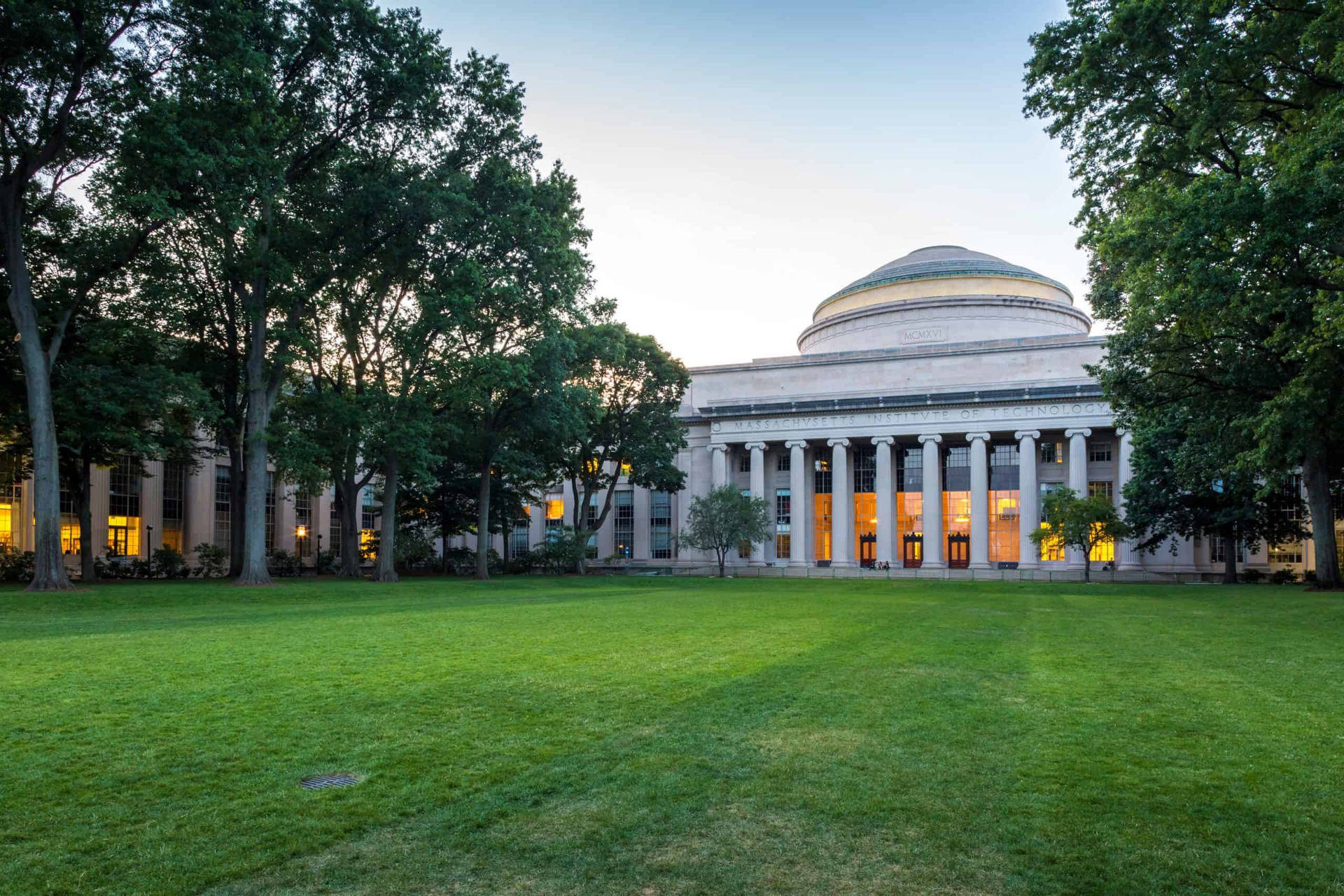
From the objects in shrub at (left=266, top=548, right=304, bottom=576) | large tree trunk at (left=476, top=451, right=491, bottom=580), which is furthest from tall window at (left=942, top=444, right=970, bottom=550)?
shrub at (left=266, top=548, right=304, bottom=576)

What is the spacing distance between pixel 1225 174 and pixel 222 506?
60.2m

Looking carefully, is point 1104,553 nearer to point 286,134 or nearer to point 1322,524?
point 1322,524

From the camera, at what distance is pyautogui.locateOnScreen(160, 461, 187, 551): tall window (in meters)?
55.6

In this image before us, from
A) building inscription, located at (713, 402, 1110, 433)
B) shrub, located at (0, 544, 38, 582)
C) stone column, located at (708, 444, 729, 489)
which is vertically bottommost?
shrub, located at (0, 544, 38, 582)

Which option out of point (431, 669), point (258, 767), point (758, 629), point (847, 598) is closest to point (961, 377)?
point (847, 598)

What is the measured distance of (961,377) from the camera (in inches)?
2633

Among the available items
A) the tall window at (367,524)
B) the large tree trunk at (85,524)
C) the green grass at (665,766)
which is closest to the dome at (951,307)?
the tall window at (367,524)

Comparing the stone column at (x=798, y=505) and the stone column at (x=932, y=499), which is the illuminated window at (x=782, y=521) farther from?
the stone column at (x=932, y=499)

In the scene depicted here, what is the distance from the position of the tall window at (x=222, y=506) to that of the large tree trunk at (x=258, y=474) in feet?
95.9

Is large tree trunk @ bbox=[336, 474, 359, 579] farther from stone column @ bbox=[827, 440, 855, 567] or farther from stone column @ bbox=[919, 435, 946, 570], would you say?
stone column @ bbox=[919, 435, 946, 570]

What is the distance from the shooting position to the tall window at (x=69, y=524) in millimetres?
50312

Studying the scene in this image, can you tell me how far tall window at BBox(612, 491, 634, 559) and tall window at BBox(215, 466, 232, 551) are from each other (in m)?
30.0

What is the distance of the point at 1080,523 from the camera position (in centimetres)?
4962

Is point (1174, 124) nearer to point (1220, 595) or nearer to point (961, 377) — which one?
point (1220, 595)
